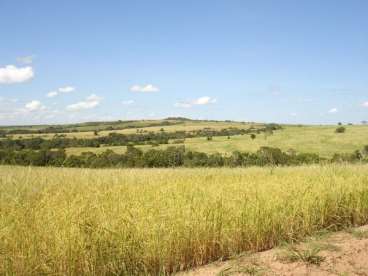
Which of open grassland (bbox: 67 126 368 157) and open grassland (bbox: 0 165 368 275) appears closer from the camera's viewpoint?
open grassland (bbox: 0 165 368 275)

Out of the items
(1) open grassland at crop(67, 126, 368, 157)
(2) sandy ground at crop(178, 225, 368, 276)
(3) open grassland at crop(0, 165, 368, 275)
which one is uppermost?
(3) open grassland at crop(0, 165, 368, 275)

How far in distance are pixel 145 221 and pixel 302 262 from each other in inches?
72.6

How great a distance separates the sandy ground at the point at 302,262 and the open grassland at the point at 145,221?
1.01 feet

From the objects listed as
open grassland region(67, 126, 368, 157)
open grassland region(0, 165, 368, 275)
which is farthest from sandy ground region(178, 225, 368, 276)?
open grassland region(67, 126, 368, 157)

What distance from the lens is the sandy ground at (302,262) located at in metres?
4.43

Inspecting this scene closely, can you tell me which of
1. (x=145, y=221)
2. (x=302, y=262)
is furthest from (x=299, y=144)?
(x=145, y=221)

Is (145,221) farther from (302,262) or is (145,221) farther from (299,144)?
(299,144)

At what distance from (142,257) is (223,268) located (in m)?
0.88

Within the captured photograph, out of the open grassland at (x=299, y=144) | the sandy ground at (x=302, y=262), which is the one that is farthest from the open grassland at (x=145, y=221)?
the open grassland at (x=299, y=144)

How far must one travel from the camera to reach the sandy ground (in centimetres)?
443

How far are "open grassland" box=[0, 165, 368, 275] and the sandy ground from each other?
31cm

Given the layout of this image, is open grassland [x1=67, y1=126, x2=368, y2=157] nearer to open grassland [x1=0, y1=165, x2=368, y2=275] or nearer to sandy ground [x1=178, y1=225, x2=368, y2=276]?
open grassland [x1=0, y1=165, x2=368, y2=275]

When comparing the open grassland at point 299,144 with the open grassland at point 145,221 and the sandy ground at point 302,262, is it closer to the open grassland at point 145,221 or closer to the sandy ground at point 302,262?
the open grassland at point 145,221

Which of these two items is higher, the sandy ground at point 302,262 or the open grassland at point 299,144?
the sandy ground at point 302,262
